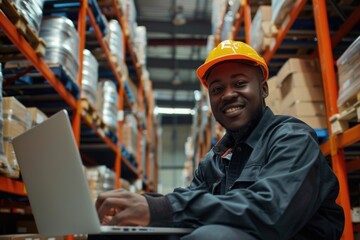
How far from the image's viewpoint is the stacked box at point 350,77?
2.84 m

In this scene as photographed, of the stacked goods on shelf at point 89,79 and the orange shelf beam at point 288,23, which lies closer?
the orange shelf beam at point 288,23

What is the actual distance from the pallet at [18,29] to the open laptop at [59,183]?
1452 mm

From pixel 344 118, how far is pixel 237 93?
3.57 ft

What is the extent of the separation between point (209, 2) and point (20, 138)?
32.7 ft

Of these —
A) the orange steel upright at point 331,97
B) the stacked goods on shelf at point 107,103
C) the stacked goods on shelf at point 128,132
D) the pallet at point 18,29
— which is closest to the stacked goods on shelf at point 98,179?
the stacked goods on shelf at point 107,103

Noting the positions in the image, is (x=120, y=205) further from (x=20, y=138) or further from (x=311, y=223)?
(x=311, y=223)

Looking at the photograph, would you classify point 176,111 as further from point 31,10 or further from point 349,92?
point 349,92

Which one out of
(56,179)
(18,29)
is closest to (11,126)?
Result: (18,29)

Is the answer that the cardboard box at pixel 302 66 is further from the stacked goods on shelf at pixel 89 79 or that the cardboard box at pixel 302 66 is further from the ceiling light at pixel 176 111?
the ceiling light at pixel 176 111

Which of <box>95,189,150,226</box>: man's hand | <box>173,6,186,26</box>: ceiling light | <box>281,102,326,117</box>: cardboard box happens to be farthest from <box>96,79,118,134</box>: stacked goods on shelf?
<box>173,6,186,26</box>: ceiling light

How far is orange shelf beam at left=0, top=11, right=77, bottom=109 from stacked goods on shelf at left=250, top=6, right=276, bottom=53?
220 cm

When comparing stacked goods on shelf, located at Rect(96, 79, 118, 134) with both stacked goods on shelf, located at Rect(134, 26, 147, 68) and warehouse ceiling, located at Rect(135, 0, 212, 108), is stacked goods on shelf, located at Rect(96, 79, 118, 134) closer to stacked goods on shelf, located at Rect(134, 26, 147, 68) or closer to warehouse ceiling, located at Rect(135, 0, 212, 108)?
stacked goods on shelf, located at Rect(134, 26, 147, 68)

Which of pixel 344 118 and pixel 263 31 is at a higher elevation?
pixel 263 31

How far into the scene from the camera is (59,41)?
155 inches
